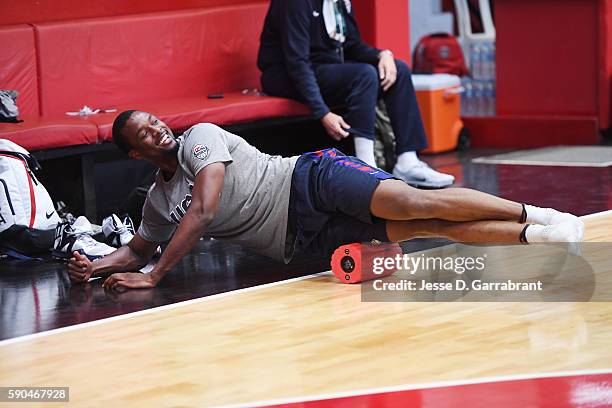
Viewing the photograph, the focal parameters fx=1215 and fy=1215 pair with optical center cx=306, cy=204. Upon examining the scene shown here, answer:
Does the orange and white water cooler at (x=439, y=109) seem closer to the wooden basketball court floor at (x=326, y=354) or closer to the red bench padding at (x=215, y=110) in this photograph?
the red bench padding at (x=215, y=110)

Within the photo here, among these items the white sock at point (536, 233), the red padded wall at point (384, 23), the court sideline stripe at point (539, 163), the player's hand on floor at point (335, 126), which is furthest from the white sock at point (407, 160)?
the white sock at point (536, 233)

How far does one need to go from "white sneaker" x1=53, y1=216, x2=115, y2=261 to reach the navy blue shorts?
97 centimetres

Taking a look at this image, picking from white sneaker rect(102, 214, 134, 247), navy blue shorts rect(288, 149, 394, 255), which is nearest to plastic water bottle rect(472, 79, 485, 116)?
white sneaker rect(102, 214, 134, 247)

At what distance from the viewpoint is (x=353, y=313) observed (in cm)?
411

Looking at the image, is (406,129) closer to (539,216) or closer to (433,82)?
(433,82)

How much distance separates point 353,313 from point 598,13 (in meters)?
4.77

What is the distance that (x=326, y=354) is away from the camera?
3.63 metres

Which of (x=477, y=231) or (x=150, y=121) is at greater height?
(x=150, y=121)

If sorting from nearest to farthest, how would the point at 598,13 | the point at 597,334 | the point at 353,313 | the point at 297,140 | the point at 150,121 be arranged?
the point at 597,334 → the point at 353,313 → the point at 150,121 → the point at 297,140 → the point at 598,13

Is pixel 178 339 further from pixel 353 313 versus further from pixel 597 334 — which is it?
pixel 597 334

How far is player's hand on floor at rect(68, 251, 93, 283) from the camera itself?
476cm

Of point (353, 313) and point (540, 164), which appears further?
point (540, 164)

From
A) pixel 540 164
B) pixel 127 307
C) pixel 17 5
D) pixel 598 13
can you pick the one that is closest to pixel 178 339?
pixel 127 307

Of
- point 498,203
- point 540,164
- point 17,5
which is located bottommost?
point 540,164
